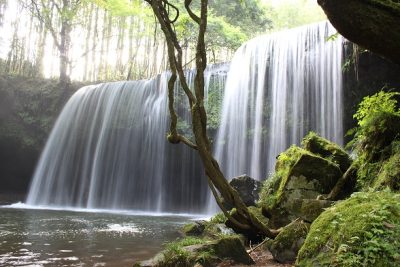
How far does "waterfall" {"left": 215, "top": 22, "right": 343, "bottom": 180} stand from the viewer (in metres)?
13.7

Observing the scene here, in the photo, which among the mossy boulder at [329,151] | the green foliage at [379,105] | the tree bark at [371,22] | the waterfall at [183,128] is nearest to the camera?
the tree bark at [371,22]

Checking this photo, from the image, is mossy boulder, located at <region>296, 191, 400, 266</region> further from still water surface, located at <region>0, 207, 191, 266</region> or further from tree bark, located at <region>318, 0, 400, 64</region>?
still water surface, located at <region>0, 207, 191, 266</region>

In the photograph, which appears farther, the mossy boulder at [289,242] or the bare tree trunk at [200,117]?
the mossy boulder at [289,242]

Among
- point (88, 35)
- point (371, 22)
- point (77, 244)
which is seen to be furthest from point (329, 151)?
point (88, 35)

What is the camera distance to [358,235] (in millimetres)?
2816

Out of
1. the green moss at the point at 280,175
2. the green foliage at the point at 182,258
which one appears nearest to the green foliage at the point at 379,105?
the green moss at the point at 280,175

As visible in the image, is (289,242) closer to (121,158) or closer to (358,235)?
(358,235)

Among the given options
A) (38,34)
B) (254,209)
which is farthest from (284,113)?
(38,34)

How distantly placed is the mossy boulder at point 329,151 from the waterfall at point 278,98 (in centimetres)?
555

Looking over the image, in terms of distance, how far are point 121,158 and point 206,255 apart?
15.3 metres

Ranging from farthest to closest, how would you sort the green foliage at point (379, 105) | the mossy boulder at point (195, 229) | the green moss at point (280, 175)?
the mossy boulder at point (195, 229) < the green moss at point (280, 175) < the green foliage at point (379, 105)

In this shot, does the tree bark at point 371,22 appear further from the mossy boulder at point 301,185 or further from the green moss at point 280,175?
the green moss at point 280,175

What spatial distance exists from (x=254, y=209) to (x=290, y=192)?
4.95ft

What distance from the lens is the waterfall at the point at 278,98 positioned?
1366cm
